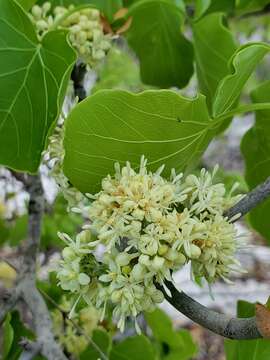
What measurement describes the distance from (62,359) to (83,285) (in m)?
0.26

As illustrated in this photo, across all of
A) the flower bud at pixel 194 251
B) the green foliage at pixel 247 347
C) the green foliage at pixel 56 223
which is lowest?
the green foliage at pixel 56 223

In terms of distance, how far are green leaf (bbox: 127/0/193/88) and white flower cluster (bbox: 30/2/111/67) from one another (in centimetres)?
22

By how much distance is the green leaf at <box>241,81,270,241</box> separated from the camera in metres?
0.89

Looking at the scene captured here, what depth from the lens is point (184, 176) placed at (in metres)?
0.78

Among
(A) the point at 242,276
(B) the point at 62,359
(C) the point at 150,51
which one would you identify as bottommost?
(A) the point at 242,276

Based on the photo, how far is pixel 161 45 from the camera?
1.28m

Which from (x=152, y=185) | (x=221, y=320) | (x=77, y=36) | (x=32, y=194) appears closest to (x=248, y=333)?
(x=221, y=320)

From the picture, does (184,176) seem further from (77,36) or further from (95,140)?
(77,36)

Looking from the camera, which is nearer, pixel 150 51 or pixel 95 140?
pixel 95 140

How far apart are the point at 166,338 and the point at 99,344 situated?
0.86ft

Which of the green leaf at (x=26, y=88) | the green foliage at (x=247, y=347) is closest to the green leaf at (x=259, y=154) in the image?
the green foliage at (x=247, y=347)

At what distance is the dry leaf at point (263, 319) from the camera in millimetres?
604

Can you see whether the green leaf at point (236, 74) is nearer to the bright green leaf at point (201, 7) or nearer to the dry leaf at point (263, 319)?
the dry leaf at point (263, 319)

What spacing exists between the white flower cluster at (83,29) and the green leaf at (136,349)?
0.46 m
